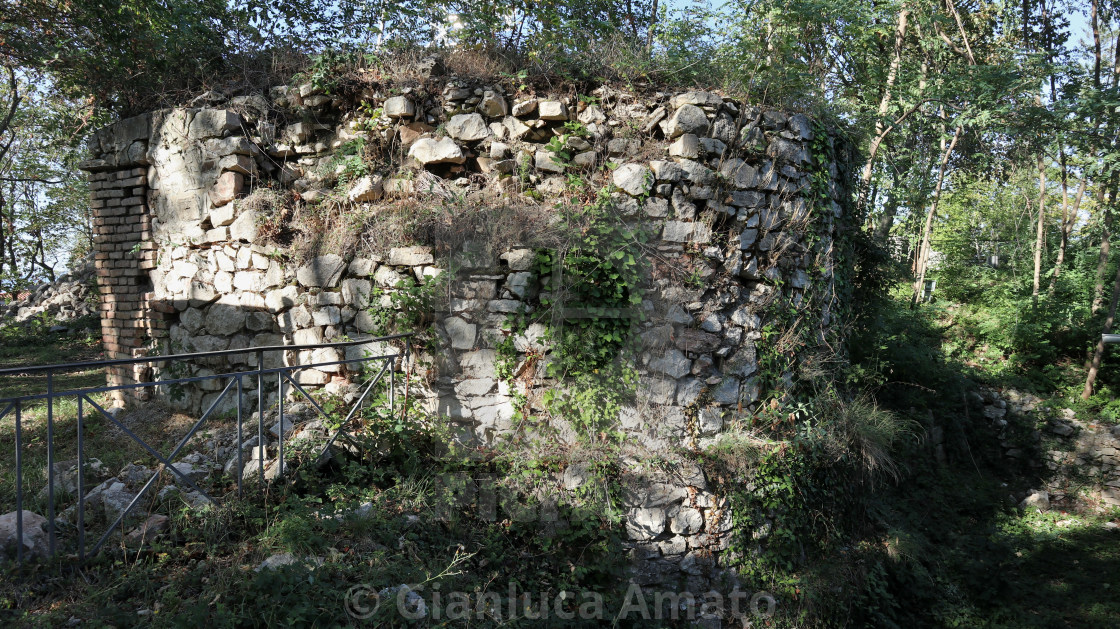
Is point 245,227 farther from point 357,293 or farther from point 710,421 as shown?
point 710,421

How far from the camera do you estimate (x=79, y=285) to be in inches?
475

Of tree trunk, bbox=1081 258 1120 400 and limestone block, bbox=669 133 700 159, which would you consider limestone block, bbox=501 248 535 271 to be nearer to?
limestone block, bbox=669 133 700 159

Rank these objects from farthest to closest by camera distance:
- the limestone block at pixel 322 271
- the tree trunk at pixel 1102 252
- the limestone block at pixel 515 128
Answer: the tree trunk at pixel 1102 252 → the limestone block at pixel 515 128 → the limestone block at pixel 322 271

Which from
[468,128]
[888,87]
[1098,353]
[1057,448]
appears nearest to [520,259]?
[468,128]

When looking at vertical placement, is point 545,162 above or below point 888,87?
below

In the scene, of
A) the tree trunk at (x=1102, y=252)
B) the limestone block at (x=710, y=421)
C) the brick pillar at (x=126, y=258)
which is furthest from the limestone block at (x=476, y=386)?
the tree trunk at (x=1102, y=252)

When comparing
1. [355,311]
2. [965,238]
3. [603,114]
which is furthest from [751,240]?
[965,238]

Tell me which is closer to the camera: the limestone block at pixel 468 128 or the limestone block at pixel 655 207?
the limestone block at pixel 655 207

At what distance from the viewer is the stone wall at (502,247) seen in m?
4.77

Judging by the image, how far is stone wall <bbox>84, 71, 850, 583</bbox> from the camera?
188 inches

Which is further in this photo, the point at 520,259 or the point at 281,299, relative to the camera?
the point at 281,299

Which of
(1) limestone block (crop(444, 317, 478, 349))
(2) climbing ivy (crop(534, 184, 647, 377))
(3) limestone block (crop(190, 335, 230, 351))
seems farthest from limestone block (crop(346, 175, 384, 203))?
(3) limestone block (crop(190, 335, 230, 351))

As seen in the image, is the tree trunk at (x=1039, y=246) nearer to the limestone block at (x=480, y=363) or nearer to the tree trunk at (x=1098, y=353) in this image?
the tree trunk at (x=1098, y=353)

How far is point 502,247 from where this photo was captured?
188 inches
